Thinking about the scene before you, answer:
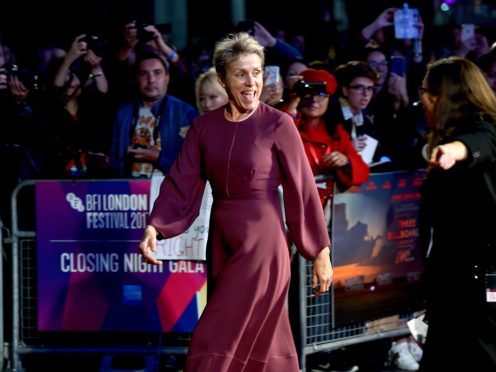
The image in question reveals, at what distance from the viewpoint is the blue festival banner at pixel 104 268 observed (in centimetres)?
637

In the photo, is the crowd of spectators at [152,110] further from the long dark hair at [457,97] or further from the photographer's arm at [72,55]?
the long dark hair at [457,97]

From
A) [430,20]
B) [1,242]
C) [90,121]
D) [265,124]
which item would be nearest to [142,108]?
[90,121]

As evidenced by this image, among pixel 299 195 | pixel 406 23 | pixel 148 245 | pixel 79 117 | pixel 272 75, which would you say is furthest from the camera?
pixel 406 23

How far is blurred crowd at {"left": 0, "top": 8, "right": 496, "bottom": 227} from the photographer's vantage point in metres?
6.54

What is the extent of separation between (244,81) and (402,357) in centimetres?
276

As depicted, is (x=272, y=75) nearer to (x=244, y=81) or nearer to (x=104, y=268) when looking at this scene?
(x=104, y=268)

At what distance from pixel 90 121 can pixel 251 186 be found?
2.58 meters

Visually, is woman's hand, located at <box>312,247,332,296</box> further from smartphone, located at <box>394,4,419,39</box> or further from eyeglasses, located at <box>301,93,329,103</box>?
smartphone, located at <box>394,4,419,39</box>

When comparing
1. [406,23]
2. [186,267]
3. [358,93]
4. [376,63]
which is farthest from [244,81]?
[406,23]

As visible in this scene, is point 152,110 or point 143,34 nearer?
point 152,110

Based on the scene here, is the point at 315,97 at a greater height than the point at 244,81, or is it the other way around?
the point at 244,81

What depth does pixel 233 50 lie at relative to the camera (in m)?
4.89

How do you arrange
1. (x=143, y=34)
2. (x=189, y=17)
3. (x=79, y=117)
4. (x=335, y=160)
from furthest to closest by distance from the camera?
(x=189, y=17) → (x=143, y=34) → (x=79, y=117) → (x=335, y=160)

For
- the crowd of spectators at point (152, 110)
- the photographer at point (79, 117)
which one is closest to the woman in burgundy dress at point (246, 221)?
the crowd of spectators at point (152, 110)
